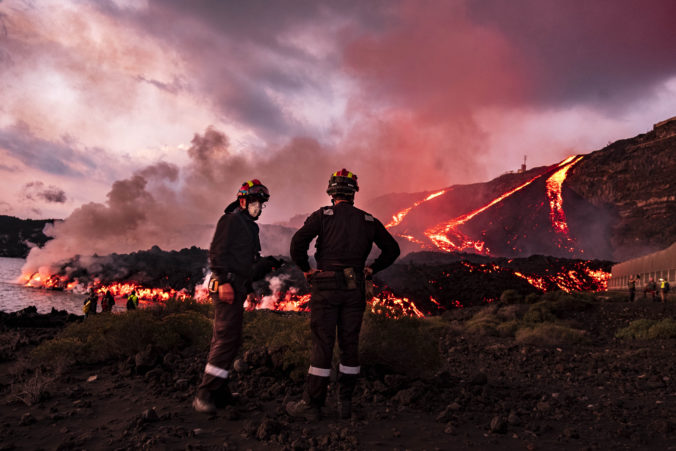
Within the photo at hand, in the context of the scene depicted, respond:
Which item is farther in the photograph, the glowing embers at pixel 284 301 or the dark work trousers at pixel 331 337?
the glowing embers at pixel 284 301

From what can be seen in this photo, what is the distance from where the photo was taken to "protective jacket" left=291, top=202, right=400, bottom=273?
15.6 ft

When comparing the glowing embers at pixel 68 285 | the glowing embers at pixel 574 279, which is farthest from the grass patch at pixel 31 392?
the glowing embers at pixel 68 285

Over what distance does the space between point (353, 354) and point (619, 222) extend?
129 m

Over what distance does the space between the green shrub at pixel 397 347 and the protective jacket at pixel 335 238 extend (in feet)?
7.06

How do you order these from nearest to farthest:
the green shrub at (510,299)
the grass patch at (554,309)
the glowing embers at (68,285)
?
the grass patch at (554,309) < the green shrub at (510,299) < the glowing embers at (68,285)

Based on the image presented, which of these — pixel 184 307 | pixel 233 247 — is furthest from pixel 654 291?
pixel 233 247

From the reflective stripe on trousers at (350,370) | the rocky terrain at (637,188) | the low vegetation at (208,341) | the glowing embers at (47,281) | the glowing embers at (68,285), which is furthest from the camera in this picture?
the glowing embers at (47,281)

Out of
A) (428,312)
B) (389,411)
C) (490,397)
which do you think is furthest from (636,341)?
(428,312)

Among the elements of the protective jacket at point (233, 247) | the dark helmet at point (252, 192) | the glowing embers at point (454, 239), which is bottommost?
the protective jacket at point (233, 247)

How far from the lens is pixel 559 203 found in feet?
443

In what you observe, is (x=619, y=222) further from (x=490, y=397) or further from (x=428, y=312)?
(x=490, y=397)

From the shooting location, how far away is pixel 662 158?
103750 millimetres

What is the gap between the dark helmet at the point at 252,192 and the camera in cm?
506

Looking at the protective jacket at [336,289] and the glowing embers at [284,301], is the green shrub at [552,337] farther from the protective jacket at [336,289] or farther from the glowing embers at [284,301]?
the glowing embers at [284,301]
